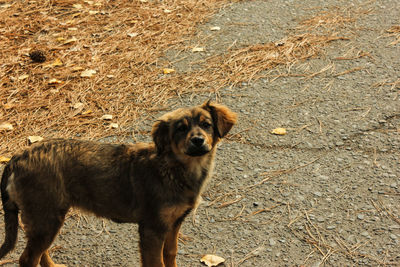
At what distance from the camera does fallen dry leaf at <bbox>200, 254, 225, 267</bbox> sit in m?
3.84

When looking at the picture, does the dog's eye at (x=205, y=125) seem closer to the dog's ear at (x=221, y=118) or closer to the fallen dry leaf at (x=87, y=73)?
the dog's ear at (x=221, y=118)

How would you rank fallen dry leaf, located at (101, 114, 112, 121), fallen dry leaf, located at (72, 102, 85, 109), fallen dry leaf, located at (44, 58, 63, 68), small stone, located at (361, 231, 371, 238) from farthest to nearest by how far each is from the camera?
1. fallen dry leaf, located at (44, 58, 63, 68)
2. fallen dry leaf, located at (72, 102, 85, 109)
3. fallen dry leaf, located at (101, 114, 112, 121)
4. small stone, located at (361, 231, 371, 238)

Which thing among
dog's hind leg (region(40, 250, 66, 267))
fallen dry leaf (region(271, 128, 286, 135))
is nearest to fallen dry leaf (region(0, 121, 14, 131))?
dog's hind leg (region(40, 250, 66, 267))

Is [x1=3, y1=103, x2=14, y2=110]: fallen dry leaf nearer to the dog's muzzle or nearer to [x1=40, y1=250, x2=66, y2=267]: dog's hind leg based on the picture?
[x1=40, y1=250, x2=66, y2=267]: dog's hind leg

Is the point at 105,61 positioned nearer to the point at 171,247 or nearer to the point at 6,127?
the point at 6,127

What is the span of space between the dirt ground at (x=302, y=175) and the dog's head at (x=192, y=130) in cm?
96

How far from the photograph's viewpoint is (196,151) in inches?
136

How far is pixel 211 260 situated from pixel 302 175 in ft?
4.75

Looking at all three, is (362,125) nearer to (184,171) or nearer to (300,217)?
(300,217)

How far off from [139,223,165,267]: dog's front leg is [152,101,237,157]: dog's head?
2.04ft

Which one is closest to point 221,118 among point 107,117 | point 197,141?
point 197,141

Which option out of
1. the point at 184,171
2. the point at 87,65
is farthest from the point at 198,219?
the point at 87,65

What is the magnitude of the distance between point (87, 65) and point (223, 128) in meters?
3.58

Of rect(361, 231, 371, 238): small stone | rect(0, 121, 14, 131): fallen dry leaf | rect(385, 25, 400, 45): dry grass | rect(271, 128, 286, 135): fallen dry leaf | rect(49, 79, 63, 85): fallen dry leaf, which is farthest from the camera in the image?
rect(385, 25, 400, 45): dry grass
